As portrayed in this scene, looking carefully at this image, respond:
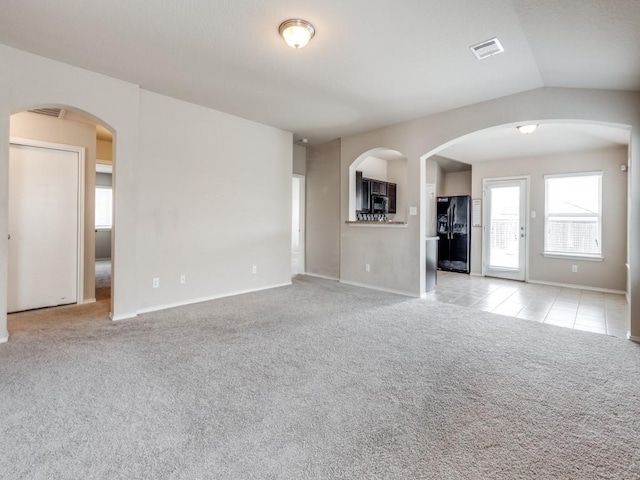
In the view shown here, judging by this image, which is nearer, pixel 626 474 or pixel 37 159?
pixel 626 474

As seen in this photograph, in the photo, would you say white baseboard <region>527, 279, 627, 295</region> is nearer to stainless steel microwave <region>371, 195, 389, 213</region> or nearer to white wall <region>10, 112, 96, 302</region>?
stainless steel microwave <region>371, 195, 389, 213</region>

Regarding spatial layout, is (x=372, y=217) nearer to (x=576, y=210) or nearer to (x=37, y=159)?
(x=576, y=210)

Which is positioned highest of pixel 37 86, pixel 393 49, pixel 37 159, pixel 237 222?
pixel 393 49

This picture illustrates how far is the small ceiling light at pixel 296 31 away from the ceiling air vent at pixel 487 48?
4.75 ft

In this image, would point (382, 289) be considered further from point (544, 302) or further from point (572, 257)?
point (572, 257)

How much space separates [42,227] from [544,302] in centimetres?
695

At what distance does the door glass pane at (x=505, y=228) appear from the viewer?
6430 millimetres

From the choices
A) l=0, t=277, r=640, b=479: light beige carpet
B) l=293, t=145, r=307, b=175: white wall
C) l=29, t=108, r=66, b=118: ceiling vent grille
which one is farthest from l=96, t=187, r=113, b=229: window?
l=0, t=277, r=640, b=479: light beige carpet

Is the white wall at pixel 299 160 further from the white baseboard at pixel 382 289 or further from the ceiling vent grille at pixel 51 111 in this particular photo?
the ceiling vent grille at pixel 51 111

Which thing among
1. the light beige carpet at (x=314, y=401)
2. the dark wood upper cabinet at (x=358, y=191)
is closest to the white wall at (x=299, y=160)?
the dark wood upper cabinet at (x=358, y=191)

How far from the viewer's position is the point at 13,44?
2.80 meters

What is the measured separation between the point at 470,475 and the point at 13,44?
184 inches

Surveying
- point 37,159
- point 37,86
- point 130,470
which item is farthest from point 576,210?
point 37,159

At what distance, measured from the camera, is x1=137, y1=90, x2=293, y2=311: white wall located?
3881mm
